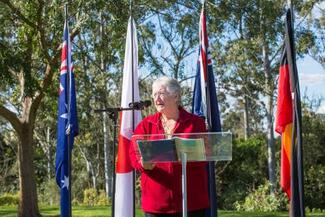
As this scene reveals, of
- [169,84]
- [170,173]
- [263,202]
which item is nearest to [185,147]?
[170,173]

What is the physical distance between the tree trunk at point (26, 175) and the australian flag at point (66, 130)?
241 inches

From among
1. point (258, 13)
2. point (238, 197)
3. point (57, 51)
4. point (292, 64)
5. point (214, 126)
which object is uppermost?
point (258, 13)

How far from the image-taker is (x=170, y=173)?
16.2 feet

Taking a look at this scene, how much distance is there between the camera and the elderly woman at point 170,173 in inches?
195

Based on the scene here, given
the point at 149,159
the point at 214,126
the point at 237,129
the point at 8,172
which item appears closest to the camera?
the point at 149,159

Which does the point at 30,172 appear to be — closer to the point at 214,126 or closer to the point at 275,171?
the point at 214,126

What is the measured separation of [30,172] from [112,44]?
11.7ft

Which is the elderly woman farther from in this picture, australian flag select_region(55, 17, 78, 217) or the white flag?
australian flag select_region(55, 17, 78, 217)

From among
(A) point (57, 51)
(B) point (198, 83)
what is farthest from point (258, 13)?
(B) point (198, 83)

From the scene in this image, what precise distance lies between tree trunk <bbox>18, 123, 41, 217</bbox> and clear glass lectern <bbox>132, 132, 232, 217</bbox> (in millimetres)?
10361

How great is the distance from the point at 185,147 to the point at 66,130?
164 inches

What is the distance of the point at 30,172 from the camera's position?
47.8ft

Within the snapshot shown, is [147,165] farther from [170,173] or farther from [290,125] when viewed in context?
[290,125]

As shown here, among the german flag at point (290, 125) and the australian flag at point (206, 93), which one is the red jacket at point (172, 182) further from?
the australian flag at point (206, 93)
